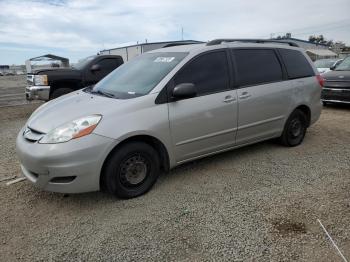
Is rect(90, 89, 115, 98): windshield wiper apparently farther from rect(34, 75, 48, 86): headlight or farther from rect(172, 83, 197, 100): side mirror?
rect(34, 75, 48, 86): headlight

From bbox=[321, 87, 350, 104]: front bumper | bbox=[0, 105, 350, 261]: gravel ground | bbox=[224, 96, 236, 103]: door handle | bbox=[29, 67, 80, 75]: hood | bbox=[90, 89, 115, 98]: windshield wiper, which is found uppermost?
bbox=[29, 67, 80, 75]: hood

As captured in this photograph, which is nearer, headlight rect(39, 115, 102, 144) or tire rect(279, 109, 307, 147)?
headlight rect(39, 115, 102, 144)

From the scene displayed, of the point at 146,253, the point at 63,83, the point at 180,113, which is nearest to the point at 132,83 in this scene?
the point at 180,113

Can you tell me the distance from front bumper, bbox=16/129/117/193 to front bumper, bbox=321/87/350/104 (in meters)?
7.75

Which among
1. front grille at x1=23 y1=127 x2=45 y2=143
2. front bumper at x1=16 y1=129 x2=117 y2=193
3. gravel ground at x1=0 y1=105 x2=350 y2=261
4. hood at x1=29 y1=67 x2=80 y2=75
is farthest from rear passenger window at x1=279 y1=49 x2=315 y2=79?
hood at x1=29 y1=67 x2=80 y2=75

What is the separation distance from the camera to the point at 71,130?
3.37 meters

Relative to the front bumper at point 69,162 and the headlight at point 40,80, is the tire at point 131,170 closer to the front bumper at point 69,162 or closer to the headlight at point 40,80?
the front bumper at point 69,162

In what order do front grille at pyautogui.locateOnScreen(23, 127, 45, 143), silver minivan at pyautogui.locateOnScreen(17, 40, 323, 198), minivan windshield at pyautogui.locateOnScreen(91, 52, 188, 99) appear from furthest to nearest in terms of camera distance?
minivan windshield at pyautogui.locateOnScreen(91, 52, 188, 99), front grille at pyautogui.locateOnScreen(23, 127, 45, 143), silver minivan at pyautogui.locateOnScreen(17, 40, 323, 198)

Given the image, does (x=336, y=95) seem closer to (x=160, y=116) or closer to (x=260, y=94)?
(x=260, y=94)

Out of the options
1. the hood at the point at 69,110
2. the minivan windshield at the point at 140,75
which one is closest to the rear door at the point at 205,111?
the minivan windshield at the point at 140,75

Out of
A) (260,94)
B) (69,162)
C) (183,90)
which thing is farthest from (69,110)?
(260,94)

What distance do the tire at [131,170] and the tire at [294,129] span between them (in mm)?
2566

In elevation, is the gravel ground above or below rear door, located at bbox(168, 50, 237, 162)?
below

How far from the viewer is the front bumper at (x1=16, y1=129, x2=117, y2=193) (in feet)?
10.7
